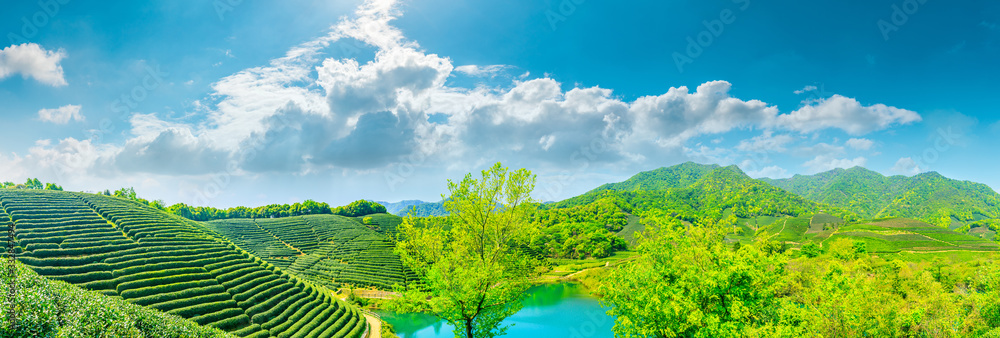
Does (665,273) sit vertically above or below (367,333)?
above

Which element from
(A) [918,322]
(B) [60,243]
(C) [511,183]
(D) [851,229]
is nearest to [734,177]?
(D) [851,229]

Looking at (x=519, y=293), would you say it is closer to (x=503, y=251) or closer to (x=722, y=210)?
(x=503, y=251)

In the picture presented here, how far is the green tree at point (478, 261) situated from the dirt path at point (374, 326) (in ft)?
49.6

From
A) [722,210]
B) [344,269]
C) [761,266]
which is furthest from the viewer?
[722,210]

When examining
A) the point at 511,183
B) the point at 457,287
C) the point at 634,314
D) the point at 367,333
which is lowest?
the point at 367,333

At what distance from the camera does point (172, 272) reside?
27.6 m

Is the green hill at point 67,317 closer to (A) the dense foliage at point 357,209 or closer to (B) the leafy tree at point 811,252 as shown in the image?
(B) the leafy tree at point 811,252

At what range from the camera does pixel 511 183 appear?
57.3 feet

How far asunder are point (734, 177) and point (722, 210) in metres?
61.5

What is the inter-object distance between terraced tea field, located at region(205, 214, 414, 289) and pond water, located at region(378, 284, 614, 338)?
14.7 metres

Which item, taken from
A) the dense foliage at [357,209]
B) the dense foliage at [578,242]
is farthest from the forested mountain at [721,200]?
the dense foliage at [357,209]

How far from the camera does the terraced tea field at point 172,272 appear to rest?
24.7 metres

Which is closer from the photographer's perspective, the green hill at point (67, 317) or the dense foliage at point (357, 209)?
the green hill at point (67, 317)

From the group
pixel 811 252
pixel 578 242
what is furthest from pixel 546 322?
pixel 578 242
